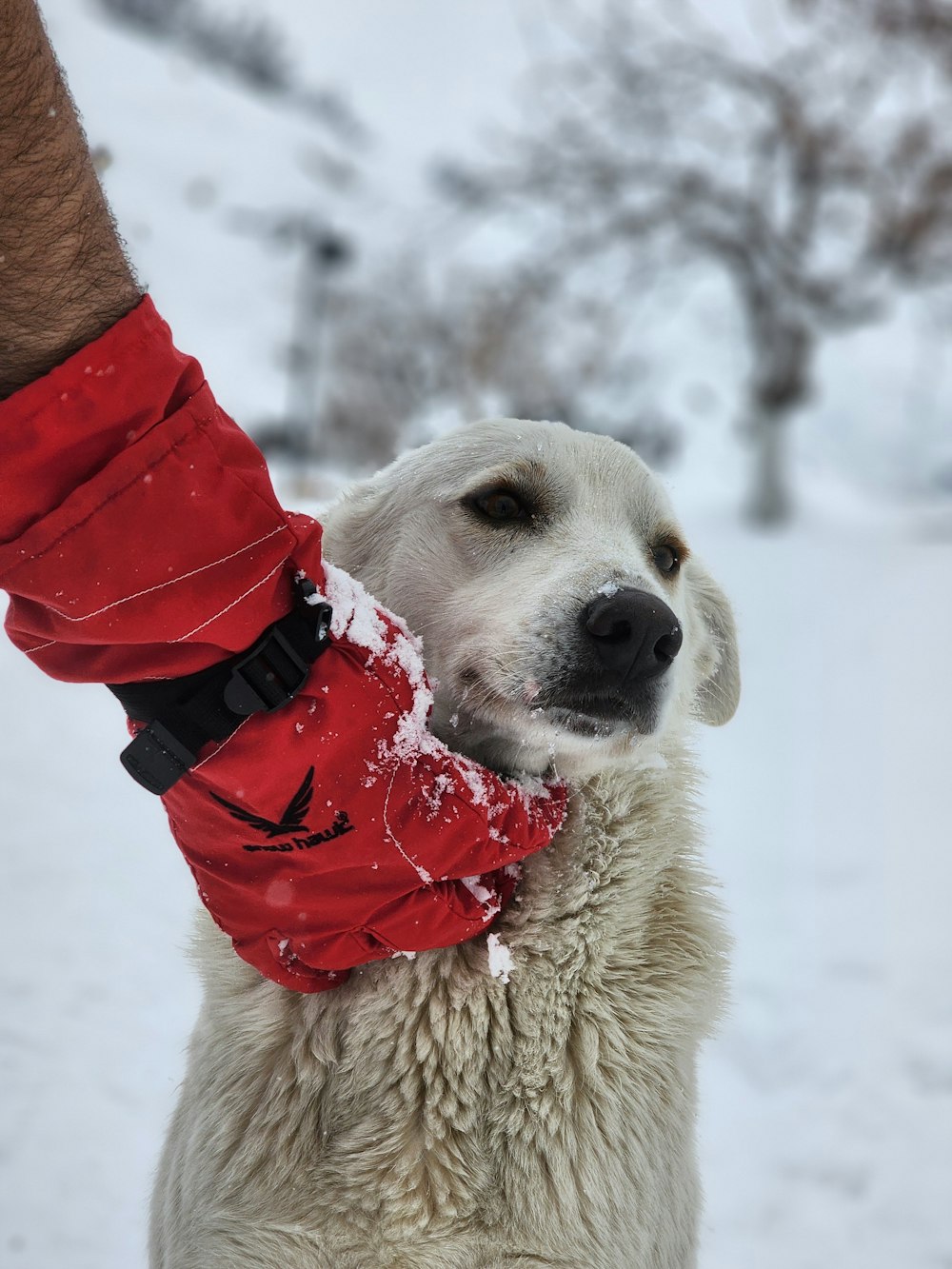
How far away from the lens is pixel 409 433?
52.3 feet

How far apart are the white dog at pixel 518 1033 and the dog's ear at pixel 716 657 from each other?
43 centimetres

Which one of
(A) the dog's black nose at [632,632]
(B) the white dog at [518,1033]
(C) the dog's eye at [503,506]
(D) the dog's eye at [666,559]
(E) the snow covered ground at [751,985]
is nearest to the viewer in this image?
(B) the white dog at [518,1033]

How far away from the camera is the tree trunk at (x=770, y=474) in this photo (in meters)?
16.3

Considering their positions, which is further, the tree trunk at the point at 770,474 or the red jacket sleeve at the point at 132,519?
the tree trunk at the point at 770,474

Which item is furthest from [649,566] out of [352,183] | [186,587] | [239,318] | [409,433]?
[352,183]

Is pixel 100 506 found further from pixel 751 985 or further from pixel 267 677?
pixel 751 985

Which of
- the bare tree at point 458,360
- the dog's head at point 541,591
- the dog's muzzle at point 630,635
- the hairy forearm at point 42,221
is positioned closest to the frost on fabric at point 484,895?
the dog's head at point 541,591

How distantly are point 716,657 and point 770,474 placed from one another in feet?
48.6

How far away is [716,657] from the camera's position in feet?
8.23

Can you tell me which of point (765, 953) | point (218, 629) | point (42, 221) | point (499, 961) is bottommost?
point (765, 953)

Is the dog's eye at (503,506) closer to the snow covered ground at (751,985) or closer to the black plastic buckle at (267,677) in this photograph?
the black plastic buckle at (267,677)

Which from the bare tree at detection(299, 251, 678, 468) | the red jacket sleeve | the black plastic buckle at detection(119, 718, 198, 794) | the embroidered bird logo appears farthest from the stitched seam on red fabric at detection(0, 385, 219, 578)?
the bare tree at detection(299, 251, 678, 468)

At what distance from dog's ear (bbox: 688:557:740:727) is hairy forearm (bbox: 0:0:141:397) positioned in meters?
1.65

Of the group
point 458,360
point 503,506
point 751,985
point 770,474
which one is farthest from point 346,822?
point 770,474
